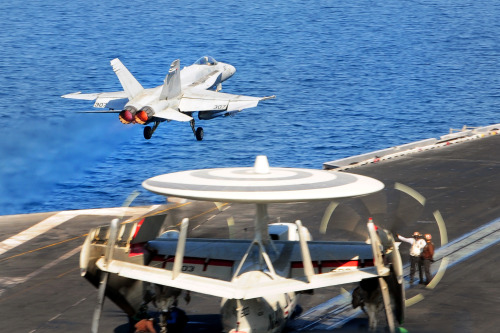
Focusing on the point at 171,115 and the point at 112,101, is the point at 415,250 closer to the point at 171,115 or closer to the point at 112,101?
the point at 171,115

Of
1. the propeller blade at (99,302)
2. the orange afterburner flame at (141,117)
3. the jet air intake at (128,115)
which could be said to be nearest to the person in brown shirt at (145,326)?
the propeller blade at (99,302)

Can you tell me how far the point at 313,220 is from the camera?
44000 millimetres

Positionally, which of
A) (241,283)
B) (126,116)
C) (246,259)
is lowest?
(241,283)

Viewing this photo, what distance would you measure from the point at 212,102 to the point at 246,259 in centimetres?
4462

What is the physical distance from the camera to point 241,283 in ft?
70.0

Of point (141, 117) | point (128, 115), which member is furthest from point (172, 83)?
point (128, 115)

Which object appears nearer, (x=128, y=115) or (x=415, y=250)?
(x=415, y=250)

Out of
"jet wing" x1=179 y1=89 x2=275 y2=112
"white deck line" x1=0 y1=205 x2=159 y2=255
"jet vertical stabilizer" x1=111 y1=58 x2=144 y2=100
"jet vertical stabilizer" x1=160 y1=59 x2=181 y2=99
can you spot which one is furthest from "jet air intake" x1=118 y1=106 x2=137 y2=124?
"white deck line" x1=0 y1=205 x2=159 y2=255

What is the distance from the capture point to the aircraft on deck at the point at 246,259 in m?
20.8

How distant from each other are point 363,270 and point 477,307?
989 cm

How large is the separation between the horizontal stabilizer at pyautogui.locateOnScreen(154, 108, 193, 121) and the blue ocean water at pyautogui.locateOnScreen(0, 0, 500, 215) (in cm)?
1298

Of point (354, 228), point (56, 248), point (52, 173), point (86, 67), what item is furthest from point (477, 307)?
point (86, 67)

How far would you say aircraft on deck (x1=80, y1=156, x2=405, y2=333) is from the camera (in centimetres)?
2078

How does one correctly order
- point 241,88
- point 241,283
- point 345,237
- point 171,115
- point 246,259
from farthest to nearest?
point 241,88 → point 171,115 → point 345,237 → point 246,259 → point 241,283
